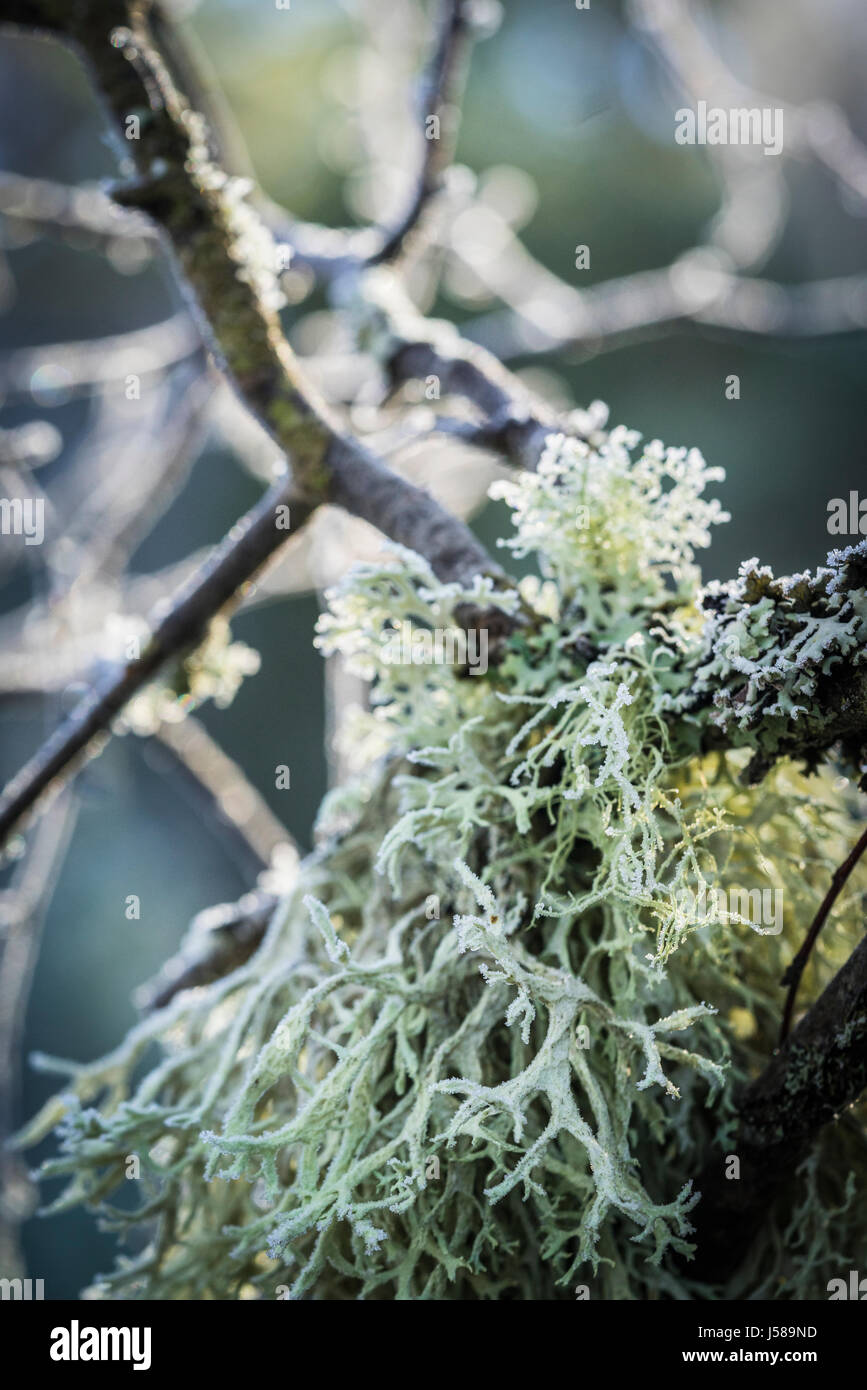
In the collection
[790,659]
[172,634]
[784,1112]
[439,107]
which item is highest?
[439,107]

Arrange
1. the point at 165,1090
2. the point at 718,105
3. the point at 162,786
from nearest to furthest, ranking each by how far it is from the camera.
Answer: the point at 165,1090 → the point at 718,105 → the point at 162,786

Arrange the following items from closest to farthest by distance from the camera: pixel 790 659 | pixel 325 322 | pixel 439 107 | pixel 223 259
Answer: pixel 790 659, pixel 223 259, pixel 439 107, pixel 325 322

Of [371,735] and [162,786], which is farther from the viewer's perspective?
[162,786]

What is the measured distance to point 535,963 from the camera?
376mm

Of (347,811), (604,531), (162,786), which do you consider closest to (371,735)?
(347,811)

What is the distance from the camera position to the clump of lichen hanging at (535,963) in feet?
1.20

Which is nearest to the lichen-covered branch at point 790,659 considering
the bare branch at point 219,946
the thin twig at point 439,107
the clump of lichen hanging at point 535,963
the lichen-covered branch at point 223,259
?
the clump of lichen hanging at point 535,963

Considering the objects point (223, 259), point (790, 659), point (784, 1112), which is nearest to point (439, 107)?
point (223, 259)

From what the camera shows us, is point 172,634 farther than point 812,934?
Yes

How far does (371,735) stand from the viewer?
1.68ft

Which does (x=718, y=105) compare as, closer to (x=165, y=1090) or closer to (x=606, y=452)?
(x=606, y=452)

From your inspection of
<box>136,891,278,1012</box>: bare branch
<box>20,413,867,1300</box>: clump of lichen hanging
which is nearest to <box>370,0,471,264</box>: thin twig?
<box>20,413,867,1300</box>: clump of lichen hanging

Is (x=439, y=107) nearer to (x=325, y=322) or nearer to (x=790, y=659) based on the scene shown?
(x=790, y=659)

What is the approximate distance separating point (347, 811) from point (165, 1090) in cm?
A: 16
